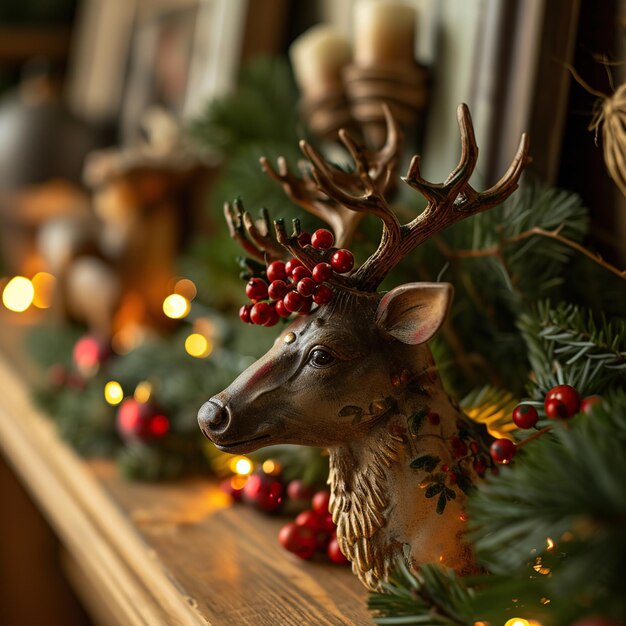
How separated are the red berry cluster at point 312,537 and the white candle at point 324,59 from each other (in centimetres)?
44

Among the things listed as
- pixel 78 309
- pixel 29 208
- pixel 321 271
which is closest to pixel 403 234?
pixel 321 271

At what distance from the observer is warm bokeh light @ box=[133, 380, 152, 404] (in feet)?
2.52

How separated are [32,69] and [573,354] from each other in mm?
1889

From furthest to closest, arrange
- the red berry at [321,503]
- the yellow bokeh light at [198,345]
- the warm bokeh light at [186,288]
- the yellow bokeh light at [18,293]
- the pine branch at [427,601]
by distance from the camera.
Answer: the yellow bokeh light at [18,293] < the warm bokeh light at [186,288] < the yellow bokeh light at [198,345] < the red berry at [321,503] < the pine branch at [427,601]

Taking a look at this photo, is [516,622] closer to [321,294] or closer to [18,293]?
[321,294]

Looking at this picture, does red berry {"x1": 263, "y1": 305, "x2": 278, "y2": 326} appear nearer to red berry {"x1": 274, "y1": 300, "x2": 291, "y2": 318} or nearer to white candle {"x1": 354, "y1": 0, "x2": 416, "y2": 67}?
red berry {"x1": 274, "y1": 300, "x2": 291, "y2": 318}

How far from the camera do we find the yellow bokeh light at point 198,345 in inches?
34.2

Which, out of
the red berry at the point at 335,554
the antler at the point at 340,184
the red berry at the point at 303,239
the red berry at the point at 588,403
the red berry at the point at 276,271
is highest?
the antler at the point at 340,184

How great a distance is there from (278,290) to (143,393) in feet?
1.28

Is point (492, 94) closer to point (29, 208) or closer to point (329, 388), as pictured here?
point (329, 388)

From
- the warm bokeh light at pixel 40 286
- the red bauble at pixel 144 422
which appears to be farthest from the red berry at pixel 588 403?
the warm bokeh light at pixel 40 286

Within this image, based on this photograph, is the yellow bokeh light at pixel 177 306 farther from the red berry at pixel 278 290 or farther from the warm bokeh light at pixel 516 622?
the warm bokeh light at pixel 516 622

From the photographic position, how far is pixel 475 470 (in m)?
0.45

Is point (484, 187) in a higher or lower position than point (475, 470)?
higher
